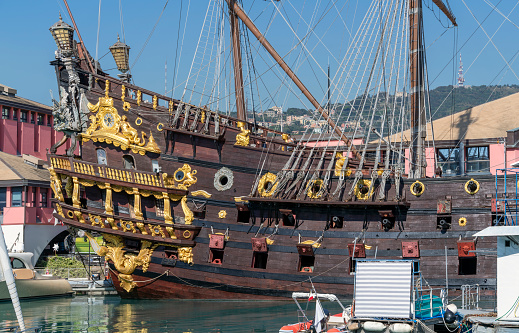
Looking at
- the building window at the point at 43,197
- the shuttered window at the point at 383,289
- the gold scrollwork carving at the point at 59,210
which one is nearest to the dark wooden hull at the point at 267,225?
the gold scrollwork carving at the point at 59,210

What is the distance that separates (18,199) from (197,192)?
57.3 ft

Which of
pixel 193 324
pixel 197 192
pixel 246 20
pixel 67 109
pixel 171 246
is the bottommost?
pixel 193 324

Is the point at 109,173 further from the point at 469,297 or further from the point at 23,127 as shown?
the point at 23,127

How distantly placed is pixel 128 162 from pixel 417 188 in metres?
11.8

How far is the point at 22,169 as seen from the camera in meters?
43.7

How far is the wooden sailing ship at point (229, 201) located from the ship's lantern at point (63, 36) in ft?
0.20

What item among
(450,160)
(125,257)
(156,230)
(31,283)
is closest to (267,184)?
(156,230)

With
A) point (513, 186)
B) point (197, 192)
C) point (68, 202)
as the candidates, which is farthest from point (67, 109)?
point (513, 186)

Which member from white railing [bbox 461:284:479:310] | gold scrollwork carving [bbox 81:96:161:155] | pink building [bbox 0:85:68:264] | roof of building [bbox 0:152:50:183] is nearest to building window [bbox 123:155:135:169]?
gold scrollwork carving [bbox 81:96:161:155]

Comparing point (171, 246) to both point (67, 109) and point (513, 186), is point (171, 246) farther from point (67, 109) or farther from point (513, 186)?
point (513, 186)

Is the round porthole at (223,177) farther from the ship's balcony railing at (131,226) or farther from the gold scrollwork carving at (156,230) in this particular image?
the gold scrollwork carving at (156,230)

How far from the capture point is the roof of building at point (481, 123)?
4166cm

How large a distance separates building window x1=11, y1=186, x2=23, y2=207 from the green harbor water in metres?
11.6

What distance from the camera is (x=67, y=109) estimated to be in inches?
1187
